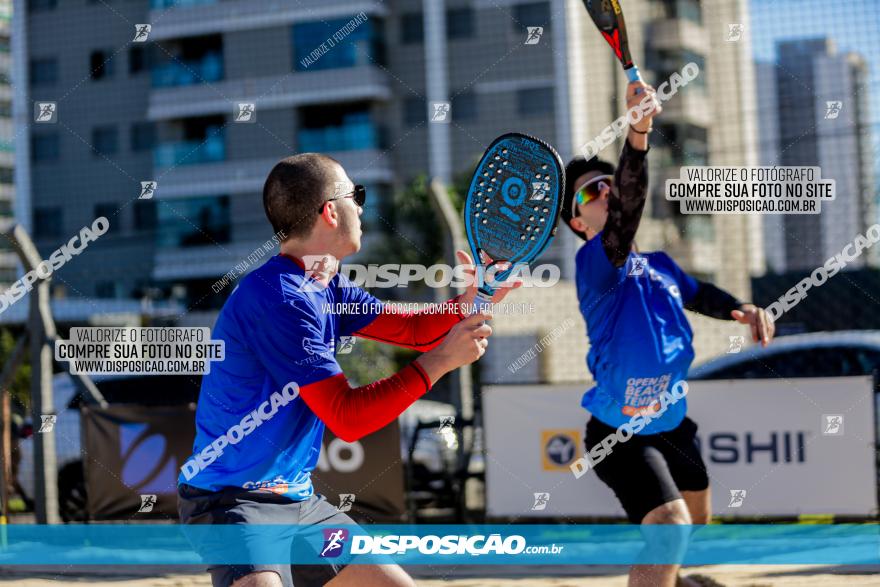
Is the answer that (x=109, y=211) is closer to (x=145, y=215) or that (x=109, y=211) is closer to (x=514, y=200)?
(x=145, y=215)

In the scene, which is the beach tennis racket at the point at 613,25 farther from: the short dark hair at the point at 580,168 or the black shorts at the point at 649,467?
the black shorts at the point at 649,467

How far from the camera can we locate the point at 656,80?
105 feet

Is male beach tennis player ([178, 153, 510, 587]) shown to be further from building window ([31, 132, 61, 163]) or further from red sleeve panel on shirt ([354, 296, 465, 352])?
building window ([31, 132, 61, 163])

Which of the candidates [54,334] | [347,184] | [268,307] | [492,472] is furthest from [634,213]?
[54,334]

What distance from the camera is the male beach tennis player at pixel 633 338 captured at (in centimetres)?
413

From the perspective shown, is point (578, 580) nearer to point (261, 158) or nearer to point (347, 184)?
point (347, 184)

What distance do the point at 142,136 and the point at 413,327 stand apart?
3409cm

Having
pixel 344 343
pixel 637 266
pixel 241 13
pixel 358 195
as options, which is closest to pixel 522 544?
pixel 344 343

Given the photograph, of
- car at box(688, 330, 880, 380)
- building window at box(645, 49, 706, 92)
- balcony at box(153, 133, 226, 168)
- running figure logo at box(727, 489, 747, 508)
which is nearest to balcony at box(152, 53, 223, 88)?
balcony at box(153, 133, 226, 168)

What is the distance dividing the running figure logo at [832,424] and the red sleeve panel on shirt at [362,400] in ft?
14.3

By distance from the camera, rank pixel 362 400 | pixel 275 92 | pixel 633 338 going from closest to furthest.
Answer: pixel 362 400, pixel 633 338, pixel 275 92

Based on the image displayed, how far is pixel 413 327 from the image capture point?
370cm

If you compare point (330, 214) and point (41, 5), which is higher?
point (41, 5)

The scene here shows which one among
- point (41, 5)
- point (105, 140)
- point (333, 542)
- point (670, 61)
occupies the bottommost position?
point (333, 542)
